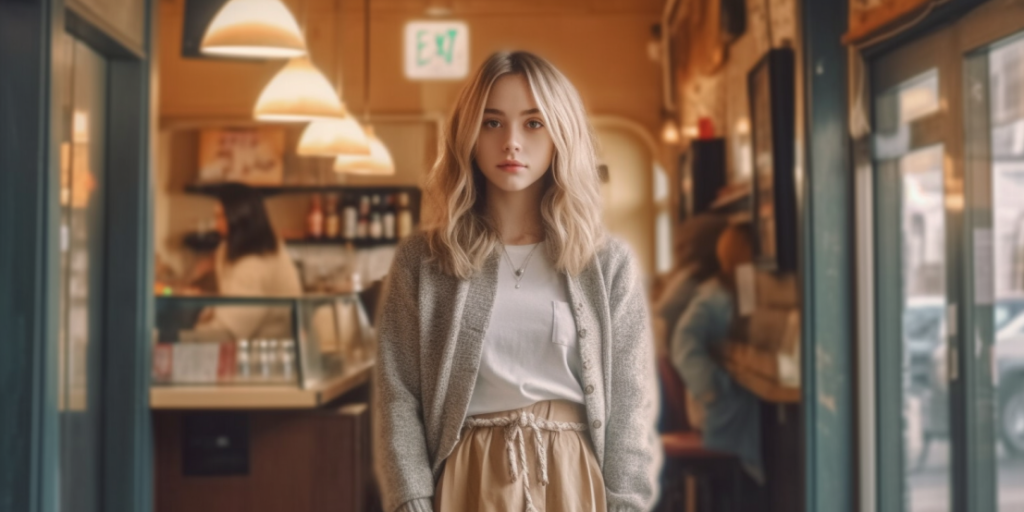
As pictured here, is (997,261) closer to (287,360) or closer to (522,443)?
(522,443)

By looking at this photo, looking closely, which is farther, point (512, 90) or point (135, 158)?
point (135, 158)

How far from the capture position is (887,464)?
377 cm

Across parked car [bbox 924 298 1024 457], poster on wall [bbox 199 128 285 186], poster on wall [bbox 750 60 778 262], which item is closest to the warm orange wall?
poster on wall [bbox 199 128 285 186]

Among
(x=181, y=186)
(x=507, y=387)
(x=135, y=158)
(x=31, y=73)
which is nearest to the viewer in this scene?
(x=507, y=387)

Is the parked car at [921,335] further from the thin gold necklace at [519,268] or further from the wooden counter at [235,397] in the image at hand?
the wooden counter at [235,397]

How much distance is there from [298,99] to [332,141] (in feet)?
2.48

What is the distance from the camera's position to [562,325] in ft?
6.51

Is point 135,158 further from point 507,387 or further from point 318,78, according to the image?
point 507,387

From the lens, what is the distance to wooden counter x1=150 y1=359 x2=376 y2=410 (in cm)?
406

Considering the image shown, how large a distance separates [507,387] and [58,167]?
1.75m

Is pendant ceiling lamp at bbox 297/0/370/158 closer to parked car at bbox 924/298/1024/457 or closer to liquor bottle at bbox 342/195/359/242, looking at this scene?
parked car at bbox 924/298/1024/457

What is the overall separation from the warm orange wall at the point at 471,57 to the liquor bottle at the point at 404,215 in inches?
28.4

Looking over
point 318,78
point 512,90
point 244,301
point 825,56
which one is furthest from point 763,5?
point 512,90

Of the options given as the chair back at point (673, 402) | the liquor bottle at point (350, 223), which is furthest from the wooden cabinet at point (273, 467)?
the liquor bottle at point (350, 223)
